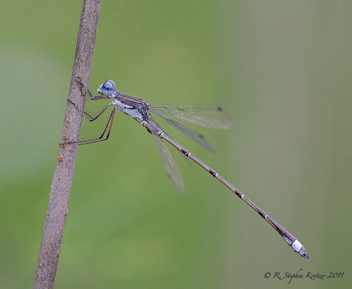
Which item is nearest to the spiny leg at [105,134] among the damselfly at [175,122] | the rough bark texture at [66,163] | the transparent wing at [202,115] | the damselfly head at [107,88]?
the damselfly at [175,122]

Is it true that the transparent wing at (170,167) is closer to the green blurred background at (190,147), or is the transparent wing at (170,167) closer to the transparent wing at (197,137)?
the green blurred background at (190,147)

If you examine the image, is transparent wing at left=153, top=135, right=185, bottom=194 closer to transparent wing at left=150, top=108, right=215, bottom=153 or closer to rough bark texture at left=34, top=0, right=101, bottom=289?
transparent wing at left=150, top=108, right=215, bottom=153

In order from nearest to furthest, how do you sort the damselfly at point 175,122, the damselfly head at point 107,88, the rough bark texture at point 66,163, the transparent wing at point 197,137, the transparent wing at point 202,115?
the rough bark texture at point 66,163, the damselfly head at point 107,88, the damselfly at point 175,122, the transparent wing at point 202,115, the transparent wing at point 197,137

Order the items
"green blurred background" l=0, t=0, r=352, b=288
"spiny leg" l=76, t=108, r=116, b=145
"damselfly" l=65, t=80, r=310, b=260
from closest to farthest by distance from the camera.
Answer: "green blurred background" l=0, t=0, r=352, b=288 → "spiny leg" l=76, t=108, r=116, b=145 → "damselfly" l=65, t=80, r=310, b=260

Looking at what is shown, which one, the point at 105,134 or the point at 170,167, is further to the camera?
the point at 170,167

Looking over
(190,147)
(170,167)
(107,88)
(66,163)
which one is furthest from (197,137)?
(66,163)

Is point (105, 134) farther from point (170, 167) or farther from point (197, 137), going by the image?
point (197, 137)

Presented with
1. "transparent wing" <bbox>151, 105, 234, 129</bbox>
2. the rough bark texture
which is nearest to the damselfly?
"transparent wing" <bbox>151, 105, 234, 129</bbox>

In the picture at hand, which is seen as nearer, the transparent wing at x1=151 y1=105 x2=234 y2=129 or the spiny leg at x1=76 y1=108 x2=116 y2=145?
the spiny leg at x1=76 y1=108 x2=116 y2=145
